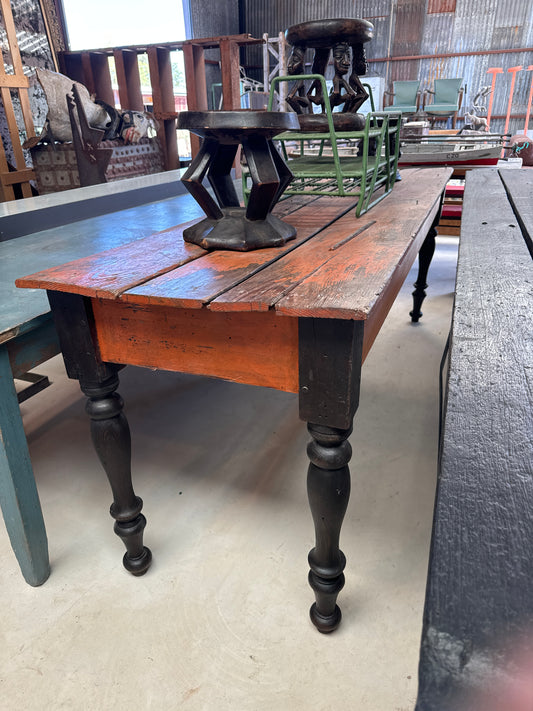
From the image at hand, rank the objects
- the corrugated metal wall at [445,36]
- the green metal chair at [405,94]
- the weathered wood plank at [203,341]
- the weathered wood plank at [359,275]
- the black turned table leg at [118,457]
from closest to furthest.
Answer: the weathered wood plank at [359,275], the weathered wood plank at [203,341], the black turned table leg at [118,457], the green metal chair at [405,94], the corrugated metal wall at [445,36]

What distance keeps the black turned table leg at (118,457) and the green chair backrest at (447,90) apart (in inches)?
401

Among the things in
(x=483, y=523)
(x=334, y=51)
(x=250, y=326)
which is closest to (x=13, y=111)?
(x=334, y=51)

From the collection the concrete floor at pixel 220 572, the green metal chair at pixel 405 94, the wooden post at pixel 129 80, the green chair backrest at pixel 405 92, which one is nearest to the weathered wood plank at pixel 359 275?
the concrete floor at pixel 220 572

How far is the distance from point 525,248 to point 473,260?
0.15 metres

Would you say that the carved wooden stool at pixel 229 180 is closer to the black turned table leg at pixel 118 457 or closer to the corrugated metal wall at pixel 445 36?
the black turned table leg at pixel 118 457

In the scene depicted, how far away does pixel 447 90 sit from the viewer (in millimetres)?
9336

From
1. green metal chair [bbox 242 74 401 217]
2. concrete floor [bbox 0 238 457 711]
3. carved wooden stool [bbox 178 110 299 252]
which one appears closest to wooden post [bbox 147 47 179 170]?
green metal chair [bbox 242 74 401 217]

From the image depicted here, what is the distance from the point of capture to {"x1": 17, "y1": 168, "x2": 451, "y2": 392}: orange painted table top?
2.46ft

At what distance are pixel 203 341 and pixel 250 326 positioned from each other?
3.9 inches

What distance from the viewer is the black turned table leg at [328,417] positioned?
2.50ft

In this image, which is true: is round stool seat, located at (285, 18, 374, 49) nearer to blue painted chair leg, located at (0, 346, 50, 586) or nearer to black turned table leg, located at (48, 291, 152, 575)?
black turned table leg, located at (48, 291, 152, 575)

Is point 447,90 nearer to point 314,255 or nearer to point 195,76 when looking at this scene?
point 195,76

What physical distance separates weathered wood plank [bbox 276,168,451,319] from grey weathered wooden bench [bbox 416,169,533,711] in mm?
137

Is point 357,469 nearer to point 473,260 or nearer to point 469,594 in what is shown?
point 473,260
